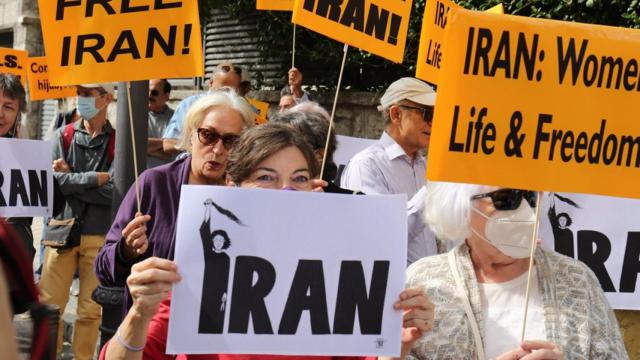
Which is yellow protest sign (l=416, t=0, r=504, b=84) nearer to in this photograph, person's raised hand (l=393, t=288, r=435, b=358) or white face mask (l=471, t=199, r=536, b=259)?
white face mask (l=471, t=199, r=536, b=259)

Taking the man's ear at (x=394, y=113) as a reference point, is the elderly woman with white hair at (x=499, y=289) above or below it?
below

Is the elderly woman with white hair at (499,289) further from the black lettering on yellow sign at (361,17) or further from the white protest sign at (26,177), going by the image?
the white protest sign at (26,177)

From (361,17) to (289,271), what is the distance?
2.90 meters

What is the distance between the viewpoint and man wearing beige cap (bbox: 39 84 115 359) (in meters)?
6.87

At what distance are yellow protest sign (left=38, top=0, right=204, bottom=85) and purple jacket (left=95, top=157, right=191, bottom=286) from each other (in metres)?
0.41

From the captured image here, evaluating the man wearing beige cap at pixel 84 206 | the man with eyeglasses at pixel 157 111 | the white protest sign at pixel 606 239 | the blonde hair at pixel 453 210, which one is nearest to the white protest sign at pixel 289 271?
the blonde hair at pixel 453 210

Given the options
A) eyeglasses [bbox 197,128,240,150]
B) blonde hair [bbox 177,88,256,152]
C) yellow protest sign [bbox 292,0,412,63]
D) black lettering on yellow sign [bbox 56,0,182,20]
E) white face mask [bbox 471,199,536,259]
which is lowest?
white face mask [bbox 471,199,536,259]

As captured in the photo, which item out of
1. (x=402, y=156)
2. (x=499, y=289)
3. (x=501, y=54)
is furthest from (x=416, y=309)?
(x=402, y=156)

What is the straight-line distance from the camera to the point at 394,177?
213 inches

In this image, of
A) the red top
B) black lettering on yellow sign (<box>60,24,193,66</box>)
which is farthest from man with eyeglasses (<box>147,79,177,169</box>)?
the red top

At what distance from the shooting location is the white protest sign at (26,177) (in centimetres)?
612

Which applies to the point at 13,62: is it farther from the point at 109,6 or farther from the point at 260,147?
the point at 260,147

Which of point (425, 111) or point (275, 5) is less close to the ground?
point (275, 5)

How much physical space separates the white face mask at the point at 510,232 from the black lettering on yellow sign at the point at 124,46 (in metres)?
1.64
